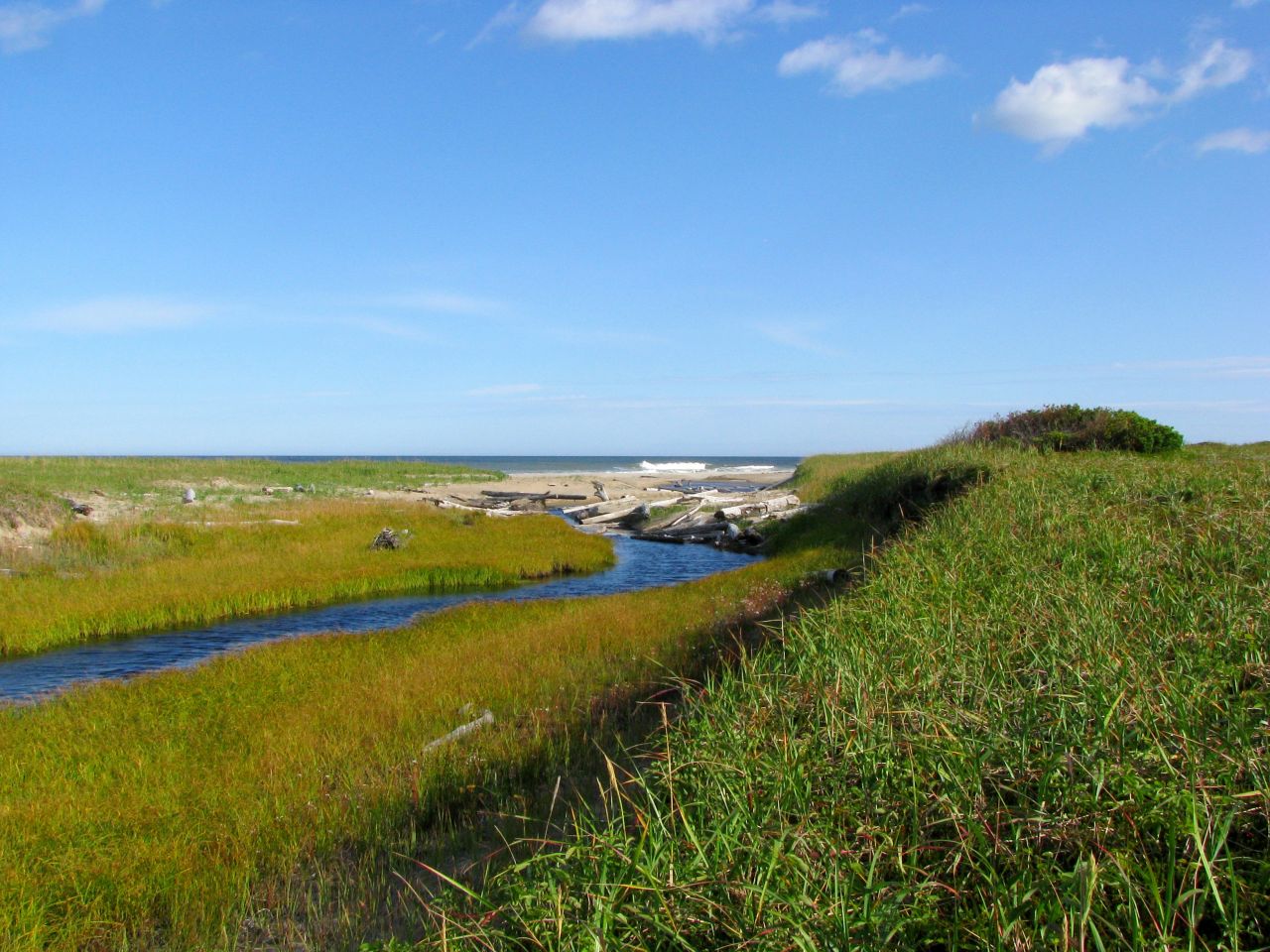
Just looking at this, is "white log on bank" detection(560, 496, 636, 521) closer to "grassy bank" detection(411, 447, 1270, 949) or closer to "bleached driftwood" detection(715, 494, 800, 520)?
"bleached driftwood" detection(715, 494, 800, 520)

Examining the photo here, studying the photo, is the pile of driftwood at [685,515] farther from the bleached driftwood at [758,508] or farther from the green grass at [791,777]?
the green grass at [791,777]

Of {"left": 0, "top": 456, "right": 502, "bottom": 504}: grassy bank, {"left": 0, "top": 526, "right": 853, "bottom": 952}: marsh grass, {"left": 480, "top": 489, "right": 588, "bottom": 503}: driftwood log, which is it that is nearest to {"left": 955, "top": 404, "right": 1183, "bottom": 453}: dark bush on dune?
{"left": 0, "top": 526, "right": 853, "bottom": 952}: marsh grass

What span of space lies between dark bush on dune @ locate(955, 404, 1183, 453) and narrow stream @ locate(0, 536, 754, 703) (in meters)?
9.92

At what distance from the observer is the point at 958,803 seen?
11.9ft

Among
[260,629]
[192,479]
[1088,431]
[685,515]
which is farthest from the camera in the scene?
[192,479]

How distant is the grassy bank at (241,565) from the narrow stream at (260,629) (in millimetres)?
825

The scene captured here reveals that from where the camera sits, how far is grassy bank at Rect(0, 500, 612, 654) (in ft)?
51.9

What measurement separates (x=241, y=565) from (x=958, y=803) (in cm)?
2071

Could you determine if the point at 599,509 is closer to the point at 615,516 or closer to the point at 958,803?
the point at 615,516

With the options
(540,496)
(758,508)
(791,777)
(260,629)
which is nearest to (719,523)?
(758,508)

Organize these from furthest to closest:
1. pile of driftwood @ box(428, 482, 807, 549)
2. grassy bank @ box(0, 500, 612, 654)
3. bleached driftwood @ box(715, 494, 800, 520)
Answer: bleached driftwood @ box(715, 494, 800, 520), pile of driftwood @ box(428, 482, 807, 549), grassy bank @ box(0, 500, 612, 654)

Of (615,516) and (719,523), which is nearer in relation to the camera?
(719,523)

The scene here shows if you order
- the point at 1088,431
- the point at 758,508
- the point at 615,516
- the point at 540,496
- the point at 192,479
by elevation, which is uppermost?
the point at 1088,431

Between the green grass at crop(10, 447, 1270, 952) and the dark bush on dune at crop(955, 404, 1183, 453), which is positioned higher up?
the dark bush on dune at crop(955, 404, 1183, 453)
